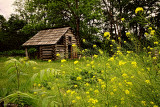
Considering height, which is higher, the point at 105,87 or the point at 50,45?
the point at 50,45

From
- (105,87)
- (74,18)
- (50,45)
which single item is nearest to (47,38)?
(50,45)

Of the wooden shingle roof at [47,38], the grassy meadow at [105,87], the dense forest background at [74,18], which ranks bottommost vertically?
the grassy meadow at [105,87]

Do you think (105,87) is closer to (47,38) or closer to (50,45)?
(50,45)

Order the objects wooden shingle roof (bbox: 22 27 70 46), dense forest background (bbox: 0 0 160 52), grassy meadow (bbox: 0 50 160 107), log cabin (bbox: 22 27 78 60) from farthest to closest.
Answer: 1. dense forest background (bbox: 0 0 160 52)
2. log cabin (bbox: 22 27 78 60)
3. wooden shingle roof (bbox: 22 27 70 46)
4. grassy meadow (bbox: 0 50 160 107)

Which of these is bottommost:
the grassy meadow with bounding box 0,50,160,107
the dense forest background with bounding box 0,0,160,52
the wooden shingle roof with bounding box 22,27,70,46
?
the grassy meadow with bounding box 0,50,160,107

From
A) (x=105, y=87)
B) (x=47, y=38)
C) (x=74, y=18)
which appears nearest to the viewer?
(x=105, y=87)

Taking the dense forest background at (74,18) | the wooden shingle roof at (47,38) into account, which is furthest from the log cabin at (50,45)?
the dense forest background at (74,18)

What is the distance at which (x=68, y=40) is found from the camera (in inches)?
630

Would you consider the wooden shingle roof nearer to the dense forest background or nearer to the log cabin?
the log cabin

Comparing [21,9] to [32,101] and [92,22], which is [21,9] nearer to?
[92,22]

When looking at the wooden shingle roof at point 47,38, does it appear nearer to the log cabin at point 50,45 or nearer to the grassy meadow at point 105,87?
the log cabin at point 50,45

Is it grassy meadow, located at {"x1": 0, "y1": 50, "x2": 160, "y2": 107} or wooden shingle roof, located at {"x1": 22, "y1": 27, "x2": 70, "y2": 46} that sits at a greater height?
wooden shingle roof, located at {"x1": 22, "y1": 27, "x2": 70, "y2": 46}

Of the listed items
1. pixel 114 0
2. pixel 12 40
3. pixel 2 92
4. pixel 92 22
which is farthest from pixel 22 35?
pixel 2 92

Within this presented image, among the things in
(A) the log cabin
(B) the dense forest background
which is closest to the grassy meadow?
(A) the log cabin
